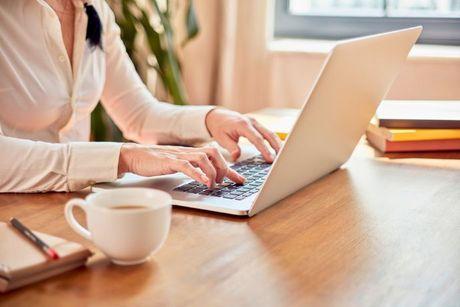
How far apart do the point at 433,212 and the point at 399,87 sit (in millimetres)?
1352

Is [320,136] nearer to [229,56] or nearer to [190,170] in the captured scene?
[190,170]

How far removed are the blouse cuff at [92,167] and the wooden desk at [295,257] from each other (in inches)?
1.5

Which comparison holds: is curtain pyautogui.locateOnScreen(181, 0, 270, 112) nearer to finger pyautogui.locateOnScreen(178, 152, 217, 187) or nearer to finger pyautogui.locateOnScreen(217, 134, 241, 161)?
finger pyautogui.locateOnScreen(217, 134, 241, 161)

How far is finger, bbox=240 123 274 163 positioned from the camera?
1.41 metres

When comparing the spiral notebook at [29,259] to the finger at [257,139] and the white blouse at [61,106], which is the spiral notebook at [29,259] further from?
the finger at [257,139]

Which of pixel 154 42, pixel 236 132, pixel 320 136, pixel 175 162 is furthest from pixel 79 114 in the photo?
pixel 154 42

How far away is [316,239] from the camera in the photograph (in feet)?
3.27

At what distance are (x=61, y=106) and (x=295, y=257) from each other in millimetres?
776

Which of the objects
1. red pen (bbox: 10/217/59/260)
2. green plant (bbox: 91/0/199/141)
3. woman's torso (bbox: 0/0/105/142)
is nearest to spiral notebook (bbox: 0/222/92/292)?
red pen (bbox: 10/217/59/260)

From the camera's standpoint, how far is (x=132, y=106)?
1.75 meters

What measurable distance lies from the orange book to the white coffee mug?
818mm

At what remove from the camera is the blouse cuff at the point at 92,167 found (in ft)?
3.92

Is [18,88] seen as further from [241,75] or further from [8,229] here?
[241,75]

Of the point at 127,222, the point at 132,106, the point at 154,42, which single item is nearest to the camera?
the point at 127,222
